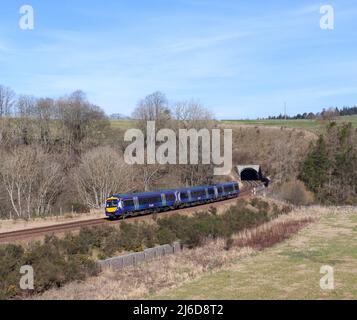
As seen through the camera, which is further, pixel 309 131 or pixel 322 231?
pixel 309 131

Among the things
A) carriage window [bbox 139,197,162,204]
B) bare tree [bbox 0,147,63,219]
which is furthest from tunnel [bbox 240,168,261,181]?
carriage window [bbox 139,197,162,204]

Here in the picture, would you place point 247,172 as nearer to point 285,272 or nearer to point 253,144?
point 253,144

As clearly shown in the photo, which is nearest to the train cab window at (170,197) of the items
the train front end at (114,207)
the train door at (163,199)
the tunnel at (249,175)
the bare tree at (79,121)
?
the train door at (163,199)

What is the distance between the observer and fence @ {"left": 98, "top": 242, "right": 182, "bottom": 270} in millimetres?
28339

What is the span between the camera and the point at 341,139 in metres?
96.5

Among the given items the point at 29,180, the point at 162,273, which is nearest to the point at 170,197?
the point at 29,180

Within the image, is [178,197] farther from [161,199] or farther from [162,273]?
[162,273]

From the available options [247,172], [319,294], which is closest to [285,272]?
[319,294]

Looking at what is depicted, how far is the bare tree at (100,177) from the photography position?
57.0 m

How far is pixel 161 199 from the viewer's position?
44.8 m

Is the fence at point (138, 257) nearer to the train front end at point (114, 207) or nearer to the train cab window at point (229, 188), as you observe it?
the train front end at point (114, 207)

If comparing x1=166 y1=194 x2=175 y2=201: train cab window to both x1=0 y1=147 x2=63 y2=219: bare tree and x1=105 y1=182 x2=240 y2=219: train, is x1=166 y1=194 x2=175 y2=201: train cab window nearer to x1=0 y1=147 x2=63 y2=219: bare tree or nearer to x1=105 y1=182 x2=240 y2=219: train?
x1=105 y1=182 x2=240 y2=219: train

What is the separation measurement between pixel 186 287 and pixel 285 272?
20.1 ft
